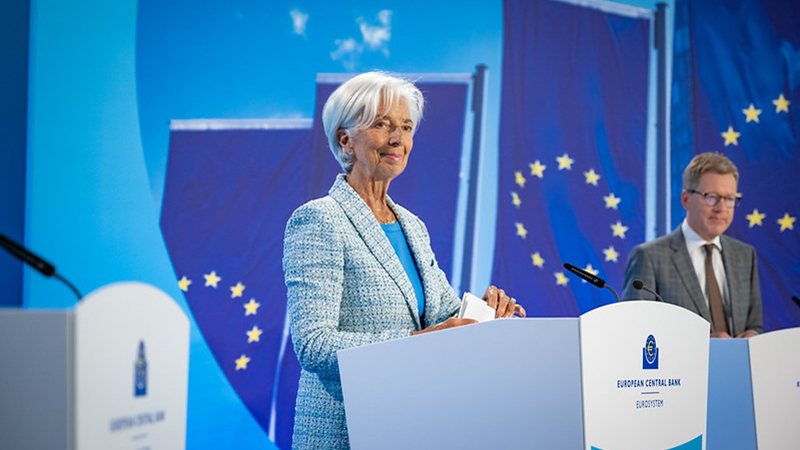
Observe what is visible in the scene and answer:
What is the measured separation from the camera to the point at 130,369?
1.22 meters

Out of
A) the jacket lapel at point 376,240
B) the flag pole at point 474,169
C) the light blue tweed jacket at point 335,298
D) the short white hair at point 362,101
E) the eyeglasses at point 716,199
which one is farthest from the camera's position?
the flag pole at point 474,169

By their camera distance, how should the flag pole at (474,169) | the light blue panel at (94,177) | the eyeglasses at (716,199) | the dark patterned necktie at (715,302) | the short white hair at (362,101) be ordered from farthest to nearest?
the flag pole at (474,169), the eyeglasses at (716,199), the dark patterned necktie at (715,302), the light blue panel at (94,177), the short white hair at (362,101)

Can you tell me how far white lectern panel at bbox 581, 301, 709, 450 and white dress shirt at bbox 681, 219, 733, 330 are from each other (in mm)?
1811

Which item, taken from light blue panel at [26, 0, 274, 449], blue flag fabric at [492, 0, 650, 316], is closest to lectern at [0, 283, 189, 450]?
light blue panel at [26, 0, 274, 449]

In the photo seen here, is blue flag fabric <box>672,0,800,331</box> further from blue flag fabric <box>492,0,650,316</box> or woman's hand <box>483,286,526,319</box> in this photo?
woman's hand <box>483,286,526,319</box>

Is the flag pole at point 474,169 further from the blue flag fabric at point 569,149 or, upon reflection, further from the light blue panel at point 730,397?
the light blue panel at point 730,397

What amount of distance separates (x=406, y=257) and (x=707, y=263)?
79.2 inches

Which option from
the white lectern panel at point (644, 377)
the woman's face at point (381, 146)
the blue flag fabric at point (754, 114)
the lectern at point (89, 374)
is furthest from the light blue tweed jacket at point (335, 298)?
the blue flag fabric at point (754, 114)

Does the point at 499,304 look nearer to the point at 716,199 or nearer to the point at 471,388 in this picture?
the point at 471,388

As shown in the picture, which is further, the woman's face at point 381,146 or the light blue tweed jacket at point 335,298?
the woman's face at point 381,146

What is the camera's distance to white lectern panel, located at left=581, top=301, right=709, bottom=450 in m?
1.61

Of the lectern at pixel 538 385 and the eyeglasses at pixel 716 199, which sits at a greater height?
the eyeglasses at pixel 716 199

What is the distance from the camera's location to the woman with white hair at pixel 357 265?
76.2 inches

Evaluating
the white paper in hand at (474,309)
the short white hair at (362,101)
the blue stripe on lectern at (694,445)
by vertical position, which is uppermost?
the short white hair at (362,101)
